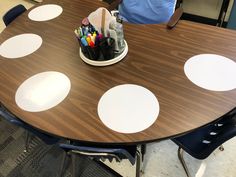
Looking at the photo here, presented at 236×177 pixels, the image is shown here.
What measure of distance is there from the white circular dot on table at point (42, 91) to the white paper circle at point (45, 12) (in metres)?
0.61

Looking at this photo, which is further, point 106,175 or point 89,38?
point 106,175

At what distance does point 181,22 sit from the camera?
1402 millimetres

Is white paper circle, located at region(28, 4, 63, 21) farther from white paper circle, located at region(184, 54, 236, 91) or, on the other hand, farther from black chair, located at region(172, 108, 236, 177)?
black chair, located at region(172, 108, 236, 177)

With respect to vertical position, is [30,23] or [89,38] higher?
[89,38]

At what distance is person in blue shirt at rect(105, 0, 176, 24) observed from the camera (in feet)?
5.36

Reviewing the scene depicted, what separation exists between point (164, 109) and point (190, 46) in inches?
18.6

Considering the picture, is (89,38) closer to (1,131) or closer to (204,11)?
(1,131)

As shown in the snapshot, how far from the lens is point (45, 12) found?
5.41ft

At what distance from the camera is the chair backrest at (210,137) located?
0.98m

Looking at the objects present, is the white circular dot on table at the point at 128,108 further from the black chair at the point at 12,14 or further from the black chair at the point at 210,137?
the black chair at the point at 12,14

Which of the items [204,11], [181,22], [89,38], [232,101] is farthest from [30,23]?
[204,11]

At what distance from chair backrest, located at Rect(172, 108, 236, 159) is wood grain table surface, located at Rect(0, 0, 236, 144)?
88mm

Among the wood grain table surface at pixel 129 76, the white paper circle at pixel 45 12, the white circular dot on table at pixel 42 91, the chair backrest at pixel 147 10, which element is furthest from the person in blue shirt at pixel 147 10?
the white circular dot on table at pixel 42 91

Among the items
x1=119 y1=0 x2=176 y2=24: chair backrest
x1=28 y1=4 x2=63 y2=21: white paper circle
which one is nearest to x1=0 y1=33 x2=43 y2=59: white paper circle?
x1=28 y1=4 x2=63 y2=21: white paper circle
